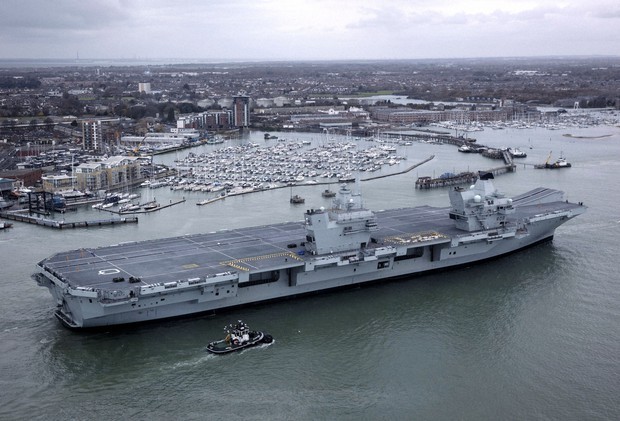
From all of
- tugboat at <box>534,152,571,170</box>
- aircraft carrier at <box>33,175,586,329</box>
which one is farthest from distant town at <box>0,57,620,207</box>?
tugboat at <box>534,152,571,170</box>

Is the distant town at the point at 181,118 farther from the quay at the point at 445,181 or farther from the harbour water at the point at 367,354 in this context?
the quay at the point at 445,181

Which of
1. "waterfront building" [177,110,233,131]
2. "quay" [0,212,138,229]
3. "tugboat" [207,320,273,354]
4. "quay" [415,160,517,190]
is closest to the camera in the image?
"tugboat" [207,320,273,354]

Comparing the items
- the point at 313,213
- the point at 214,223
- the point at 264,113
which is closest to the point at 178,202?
the point at 214,223

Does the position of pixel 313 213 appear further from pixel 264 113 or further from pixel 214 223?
pixel 264 113

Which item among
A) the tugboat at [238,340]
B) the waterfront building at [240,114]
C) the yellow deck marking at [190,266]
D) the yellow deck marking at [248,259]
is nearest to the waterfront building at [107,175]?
the yellow deck marking at [190,266]

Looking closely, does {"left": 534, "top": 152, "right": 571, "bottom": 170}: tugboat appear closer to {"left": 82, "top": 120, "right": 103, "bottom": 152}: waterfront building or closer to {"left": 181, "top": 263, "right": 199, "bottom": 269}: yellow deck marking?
A: {"left": 181, "top": 263, "right": 199, "bottom": 269}: yellow deck marking
